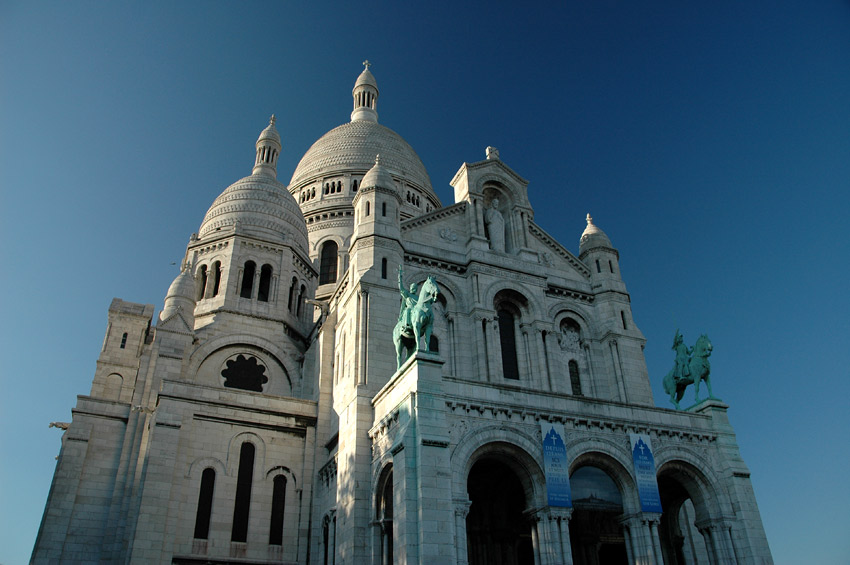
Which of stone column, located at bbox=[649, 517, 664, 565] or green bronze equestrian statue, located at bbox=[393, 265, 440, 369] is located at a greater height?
green bronze equestrian statue, located at bbox=[393, 265, 440, 369]

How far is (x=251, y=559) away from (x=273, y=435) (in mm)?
5503

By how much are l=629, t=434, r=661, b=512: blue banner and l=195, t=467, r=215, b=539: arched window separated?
1775 cm

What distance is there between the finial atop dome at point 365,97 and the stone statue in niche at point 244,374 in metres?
35.2

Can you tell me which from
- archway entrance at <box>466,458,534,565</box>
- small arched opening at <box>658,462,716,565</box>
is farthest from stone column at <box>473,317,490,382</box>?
small arched opening at <box>658,462,716,565</box>

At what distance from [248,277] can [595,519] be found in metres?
24.2

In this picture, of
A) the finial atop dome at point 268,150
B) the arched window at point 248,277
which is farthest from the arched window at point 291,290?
the finial atop dome at point 268,150

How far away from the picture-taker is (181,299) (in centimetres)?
3622

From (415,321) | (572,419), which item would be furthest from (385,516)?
(572,419)

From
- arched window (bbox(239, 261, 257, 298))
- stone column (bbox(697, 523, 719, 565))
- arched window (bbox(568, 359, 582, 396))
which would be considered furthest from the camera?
arched window (bbox(239, 261, 257, 298))

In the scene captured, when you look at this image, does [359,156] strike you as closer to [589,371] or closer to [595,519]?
[589,371]

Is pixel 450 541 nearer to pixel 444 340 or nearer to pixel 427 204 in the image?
pixel 444 340

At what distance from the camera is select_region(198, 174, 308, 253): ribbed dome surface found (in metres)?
41.8

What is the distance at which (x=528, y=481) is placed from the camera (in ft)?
78.0

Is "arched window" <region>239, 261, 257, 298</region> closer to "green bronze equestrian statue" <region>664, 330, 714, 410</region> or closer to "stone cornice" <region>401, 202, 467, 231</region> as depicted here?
"stone cornice" <region>401, 202, 467, 231</region>
